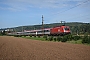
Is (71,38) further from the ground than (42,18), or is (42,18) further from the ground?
(42,18)

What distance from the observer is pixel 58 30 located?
178 ft

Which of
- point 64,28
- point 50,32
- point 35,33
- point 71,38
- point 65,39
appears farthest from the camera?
point 35,33

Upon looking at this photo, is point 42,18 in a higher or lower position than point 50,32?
higher

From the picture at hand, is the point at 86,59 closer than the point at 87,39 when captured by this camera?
Yes

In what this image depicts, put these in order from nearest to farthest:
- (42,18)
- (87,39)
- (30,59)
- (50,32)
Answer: (30,59), (87,39), (42,18), (50,32)

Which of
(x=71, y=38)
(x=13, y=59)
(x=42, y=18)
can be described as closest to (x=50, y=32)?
(x=42, y=18)

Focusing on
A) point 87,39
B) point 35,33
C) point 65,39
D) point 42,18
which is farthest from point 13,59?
point 35,33

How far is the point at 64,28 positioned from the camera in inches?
2031

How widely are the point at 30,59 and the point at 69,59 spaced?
2592 mm

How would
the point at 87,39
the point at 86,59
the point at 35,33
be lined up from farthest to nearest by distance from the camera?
the point at 35,33
the point at 87,39
the point at 86,59

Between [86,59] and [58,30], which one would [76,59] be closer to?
[86,59]

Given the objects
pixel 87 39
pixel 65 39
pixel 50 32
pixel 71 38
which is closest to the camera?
pixel 87 39

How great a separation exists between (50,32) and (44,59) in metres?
50.4

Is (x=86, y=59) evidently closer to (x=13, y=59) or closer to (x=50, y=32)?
(x=13, y=59)
